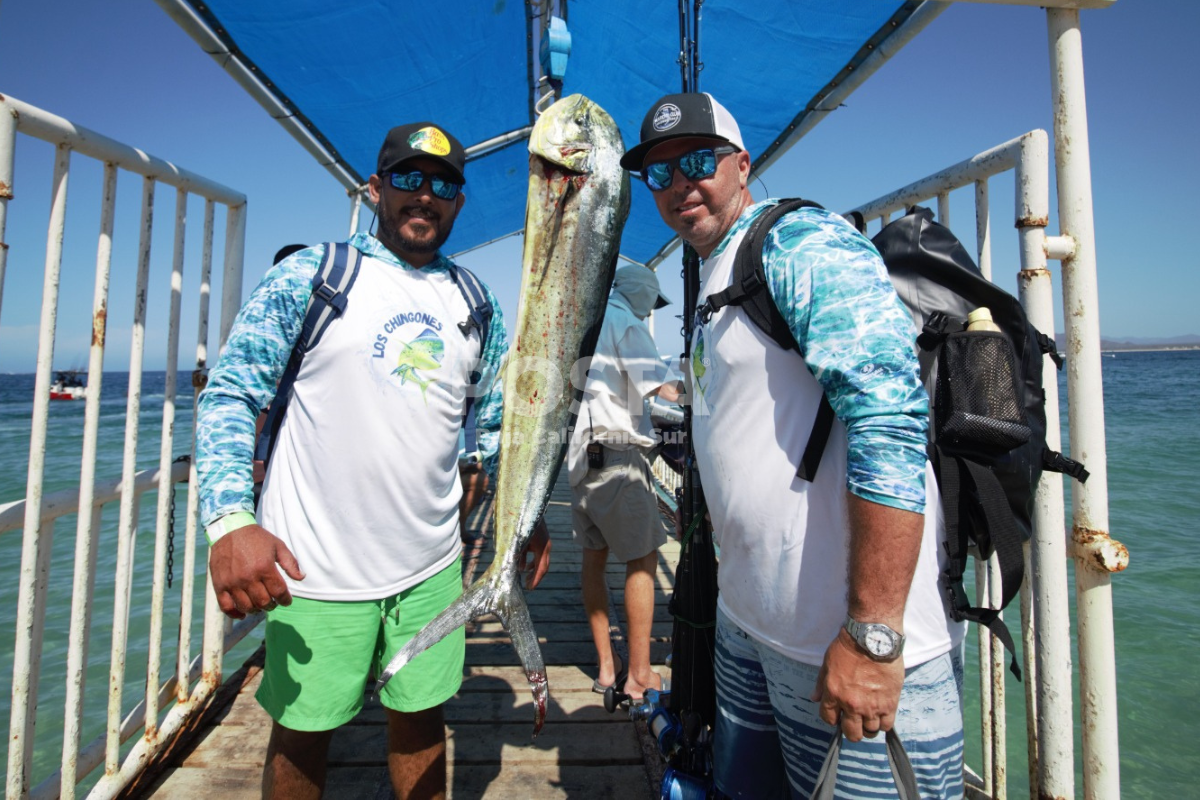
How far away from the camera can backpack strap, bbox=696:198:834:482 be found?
1478 millimetres

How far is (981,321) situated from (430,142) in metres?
1.70

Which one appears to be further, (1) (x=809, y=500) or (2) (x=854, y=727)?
(1) (x=809, y=500)

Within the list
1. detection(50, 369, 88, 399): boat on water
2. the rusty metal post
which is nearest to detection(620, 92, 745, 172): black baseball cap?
the rusty metal post

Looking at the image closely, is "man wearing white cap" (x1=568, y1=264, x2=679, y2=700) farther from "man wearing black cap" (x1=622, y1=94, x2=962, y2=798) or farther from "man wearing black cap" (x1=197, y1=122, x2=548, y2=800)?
"man wearing black cap" (x1=622, y1=94, x2=962, y2=798)

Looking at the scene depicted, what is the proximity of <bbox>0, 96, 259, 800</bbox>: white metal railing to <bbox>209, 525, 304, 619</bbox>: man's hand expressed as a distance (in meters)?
0.56

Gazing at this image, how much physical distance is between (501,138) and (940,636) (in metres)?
4.41

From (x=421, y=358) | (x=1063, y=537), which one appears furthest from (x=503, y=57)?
(x=1063, y=537)

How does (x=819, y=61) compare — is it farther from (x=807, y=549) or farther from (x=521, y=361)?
(x=807, y=549)

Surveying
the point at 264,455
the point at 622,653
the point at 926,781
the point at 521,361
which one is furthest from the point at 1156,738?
the point at 264,455

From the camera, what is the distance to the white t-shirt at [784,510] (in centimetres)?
148

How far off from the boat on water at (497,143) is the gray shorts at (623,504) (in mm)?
1648

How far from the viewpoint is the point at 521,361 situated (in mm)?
1777

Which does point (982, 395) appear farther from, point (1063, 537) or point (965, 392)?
point (1063, 537)

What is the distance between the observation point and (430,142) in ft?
6.95
